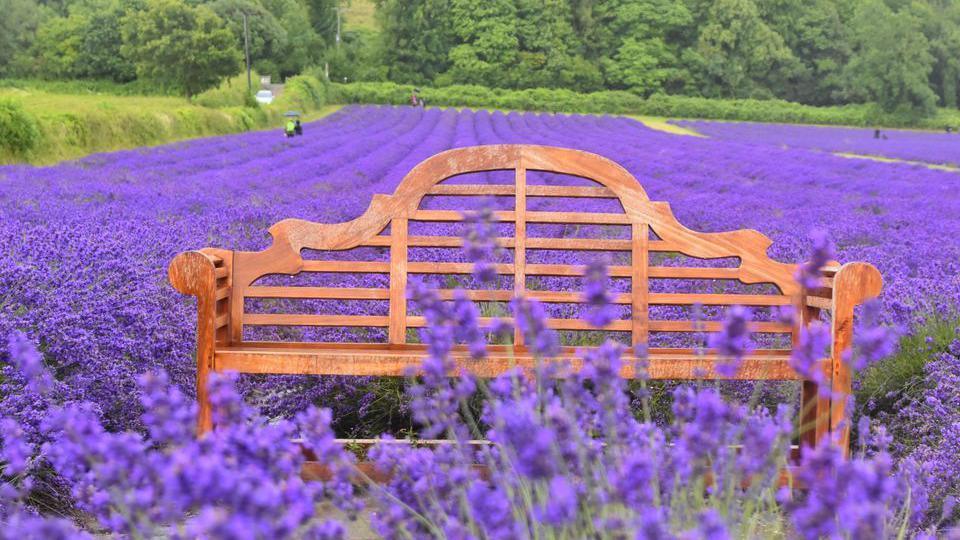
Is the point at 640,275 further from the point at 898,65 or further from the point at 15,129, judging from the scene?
the point at 898,65

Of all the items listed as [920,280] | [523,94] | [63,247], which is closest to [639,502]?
[63,247]

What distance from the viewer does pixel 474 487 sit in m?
1.07

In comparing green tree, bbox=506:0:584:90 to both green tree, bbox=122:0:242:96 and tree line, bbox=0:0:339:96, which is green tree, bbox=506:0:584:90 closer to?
tree line, bbox=0:0:339:96

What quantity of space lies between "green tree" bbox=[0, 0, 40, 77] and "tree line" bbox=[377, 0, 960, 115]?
18.7 meters

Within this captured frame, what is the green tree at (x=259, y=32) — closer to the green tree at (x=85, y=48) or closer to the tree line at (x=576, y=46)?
the tree line at (x=576, y=46)

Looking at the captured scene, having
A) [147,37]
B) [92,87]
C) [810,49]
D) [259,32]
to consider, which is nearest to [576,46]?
[810,49]

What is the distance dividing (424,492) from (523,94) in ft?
157

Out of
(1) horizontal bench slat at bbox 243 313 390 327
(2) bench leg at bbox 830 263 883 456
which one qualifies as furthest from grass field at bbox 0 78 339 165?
(2) bench leg at bbox 830 263 883 456

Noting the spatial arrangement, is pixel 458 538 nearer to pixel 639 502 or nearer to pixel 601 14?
pixel 639 502

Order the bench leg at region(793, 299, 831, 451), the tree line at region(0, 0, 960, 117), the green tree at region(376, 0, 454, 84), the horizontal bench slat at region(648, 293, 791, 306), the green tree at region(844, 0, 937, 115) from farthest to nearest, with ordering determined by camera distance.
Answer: the green tree at region(376, 0, 454, 84) → the tree line at region(0, 0, 960, 117) → the green tree at region(844, 0, 937, 115) → the horizontal bench slat at region(648, 293, 791, 306) → the bench leg at region(793, 299, 831, 451)

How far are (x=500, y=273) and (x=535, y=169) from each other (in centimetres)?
29

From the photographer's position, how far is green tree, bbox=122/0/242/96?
42.4 metres

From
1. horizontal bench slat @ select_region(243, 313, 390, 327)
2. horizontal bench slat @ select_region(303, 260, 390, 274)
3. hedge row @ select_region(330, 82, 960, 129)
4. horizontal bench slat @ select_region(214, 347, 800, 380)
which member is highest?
horizontal bench slat @ select_region(303, 260, 390, 274)

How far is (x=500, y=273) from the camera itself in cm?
273
